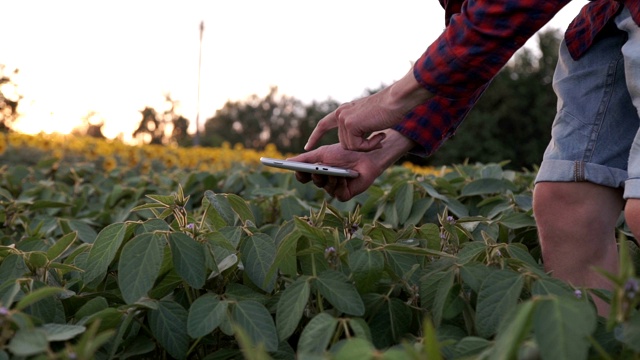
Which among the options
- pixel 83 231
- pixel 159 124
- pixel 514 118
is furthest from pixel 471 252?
pixel 159 124

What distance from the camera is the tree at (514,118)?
17797 millimetres

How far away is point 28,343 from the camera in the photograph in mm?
1073

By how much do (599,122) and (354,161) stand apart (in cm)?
65

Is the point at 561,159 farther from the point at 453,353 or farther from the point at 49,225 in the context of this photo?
the point at 49,225

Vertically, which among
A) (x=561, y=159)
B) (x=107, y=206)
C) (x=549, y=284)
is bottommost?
(x=107, y=206)

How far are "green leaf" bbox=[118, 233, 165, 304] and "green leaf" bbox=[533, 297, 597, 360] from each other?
720 mm

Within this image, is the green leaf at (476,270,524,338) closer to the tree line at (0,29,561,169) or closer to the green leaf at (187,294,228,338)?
the green leaf at (187,294,228,338)

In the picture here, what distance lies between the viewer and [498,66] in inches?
63.4

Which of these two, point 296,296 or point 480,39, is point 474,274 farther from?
point 480,39

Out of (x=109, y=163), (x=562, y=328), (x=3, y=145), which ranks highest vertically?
(x=562, y=328)

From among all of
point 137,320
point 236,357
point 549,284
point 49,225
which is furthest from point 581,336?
point 49,225

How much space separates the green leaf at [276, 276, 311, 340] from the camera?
131 centimetres

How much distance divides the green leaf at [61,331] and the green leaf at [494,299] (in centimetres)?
67

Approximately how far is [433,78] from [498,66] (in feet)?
0.47
